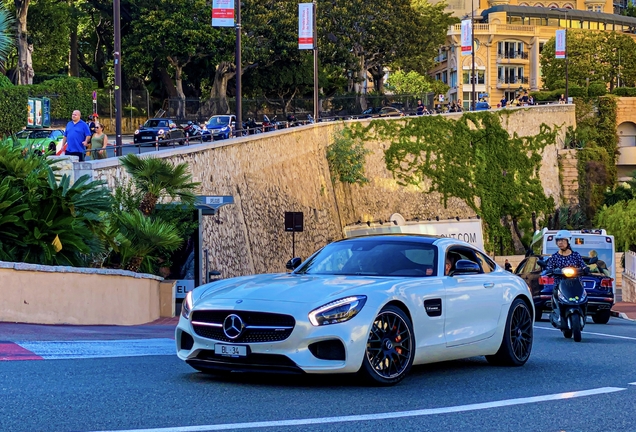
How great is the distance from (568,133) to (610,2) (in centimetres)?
7206

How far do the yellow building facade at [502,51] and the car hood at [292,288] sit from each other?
10173 centimetres

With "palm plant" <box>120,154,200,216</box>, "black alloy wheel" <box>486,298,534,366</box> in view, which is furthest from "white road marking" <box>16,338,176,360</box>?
"palm plant" <box>120,154,200,216</box>

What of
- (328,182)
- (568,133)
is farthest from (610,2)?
(328,182)

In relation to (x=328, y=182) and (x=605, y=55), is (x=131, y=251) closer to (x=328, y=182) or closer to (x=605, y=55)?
(x=328, y=182)

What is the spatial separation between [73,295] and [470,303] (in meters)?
7.42

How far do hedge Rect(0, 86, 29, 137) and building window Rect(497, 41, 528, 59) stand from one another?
73.4 meters

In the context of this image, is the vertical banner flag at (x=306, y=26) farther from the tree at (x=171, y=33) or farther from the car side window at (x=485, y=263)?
the car side window at (x=485, y=263)

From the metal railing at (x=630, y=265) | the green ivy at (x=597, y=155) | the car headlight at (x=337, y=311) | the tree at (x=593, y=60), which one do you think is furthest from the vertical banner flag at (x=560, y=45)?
the car headlight at (x=337, y=311)

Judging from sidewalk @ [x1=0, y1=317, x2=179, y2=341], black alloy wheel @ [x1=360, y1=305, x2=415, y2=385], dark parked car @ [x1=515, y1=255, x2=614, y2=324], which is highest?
black alloy wheel @ [x1=360, y1=305, x2=415, y2=385]

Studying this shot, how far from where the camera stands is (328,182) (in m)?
54.1

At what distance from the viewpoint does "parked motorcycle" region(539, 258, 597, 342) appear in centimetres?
1531

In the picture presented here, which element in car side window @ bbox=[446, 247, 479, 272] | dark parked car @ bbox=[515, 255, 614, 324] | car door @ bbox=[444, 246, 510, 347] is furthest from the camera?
dark parked car @ bbox=[515, 255, 614, 324]

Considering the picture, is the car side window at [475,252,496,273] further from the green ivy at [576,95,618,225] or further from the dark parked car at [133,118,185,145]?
the green ivy at [576,95,618,225]

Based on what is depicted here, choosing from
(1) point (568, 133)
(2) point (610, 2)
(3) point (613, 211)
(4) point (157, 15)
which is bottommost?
(3) point (613, 211)
